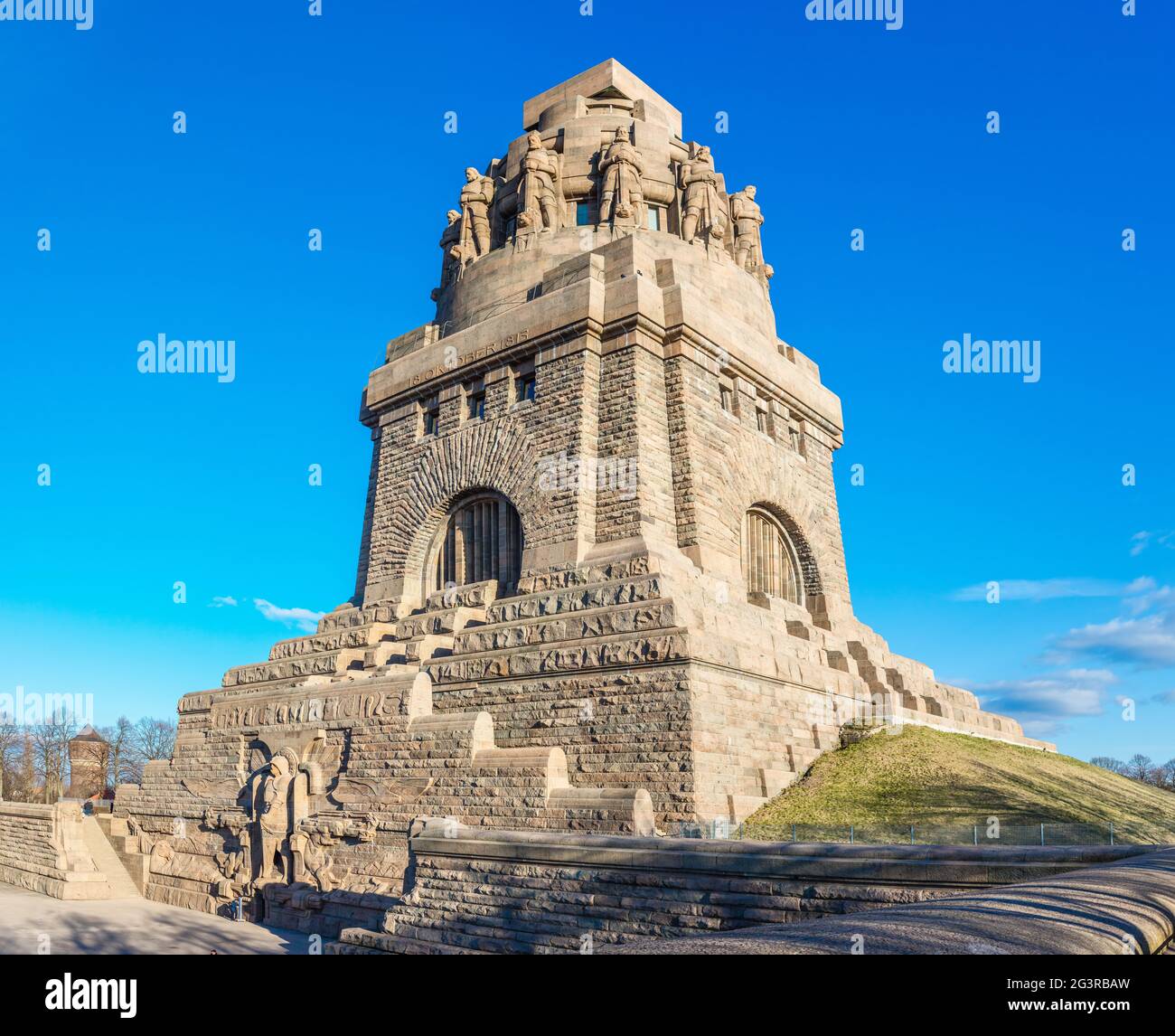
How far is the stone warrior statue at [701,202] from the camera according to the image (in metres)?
28.6

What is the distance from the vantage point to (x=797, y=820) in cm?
1733

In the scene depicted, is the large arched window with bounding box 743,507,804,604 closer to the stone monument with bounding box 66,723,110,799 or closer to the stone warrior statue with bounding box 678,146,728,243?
the stone warrior statue with bounding box 678,146,728,243

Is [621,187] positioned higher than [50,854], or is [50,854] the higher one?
[621,187]

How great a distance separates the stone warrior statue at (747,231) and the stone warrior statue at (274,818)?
18.5 metres

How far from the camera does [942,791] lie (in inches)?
715

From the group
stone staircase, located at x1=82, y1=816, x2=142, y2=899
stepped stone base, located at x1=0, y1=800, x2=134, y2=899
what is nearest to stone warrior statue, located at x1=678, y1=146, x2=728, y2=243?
stone staircase, located at x1=82, y1=816, x2=142, y2=899

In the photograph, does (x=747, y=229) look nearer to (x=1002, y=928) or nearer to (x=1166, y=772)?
(x=1002, y=928)

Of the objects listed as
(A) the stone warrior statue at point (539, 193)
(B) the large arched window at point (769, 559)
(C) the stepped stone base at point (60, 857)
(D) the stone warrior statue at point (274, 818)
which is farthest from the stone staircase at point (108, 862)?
(A) the stone warrior statue at point (539, 193)

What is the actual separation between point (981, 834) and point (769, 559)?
1578 centimetres

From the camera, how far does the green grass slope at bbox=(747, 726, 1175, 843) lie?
17.3 metres

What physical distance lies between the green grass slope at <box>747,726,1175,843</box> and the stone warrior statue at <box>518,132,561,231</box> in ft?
53.7

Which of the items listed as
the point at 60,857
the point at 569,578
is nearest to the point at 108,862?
the point at 60,857
